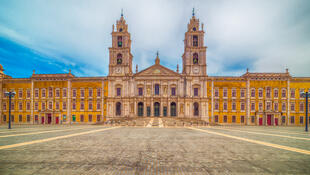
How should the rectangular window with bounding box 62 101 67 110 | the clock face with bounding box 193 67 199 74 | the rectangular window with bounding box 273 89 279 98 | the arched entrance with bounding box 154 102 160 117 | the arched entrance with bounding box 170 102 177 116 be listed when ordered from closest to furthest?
1. the rectangular window with bounding box 273 89 279 98
2. the rectangular window with bounding box 62 101 67 110
3. the arched entrance with bounding box 170 102 177 116
4. the arched entrance with bounding box 154 102 160 117
5. the clock face with bounding box 193 67 199 74

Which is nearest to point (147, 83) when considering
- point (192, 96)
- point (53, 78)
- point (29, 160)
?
point (192, 96)

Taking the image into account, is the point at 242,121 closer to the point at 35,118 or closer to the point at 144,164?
the point at 144,164

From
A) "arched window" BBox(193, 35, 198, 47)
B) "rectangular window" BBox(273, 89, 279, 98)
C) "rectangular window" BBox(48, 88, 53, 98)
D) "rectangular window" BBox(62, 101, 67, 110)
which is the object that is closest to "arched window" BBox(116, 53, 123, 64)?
"rectangular window" BBox(62, 101, 67, 110)

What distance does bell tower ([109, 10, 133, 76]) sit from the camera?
128ft

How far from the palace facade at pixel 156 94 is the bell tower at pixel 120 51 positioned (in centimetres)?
24

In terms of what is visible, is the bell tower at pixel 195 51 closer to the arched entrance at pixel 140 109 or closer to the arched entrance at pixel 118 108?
the arched entrance at pixel 140 109

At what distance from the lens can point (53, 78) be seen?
38.4 meters

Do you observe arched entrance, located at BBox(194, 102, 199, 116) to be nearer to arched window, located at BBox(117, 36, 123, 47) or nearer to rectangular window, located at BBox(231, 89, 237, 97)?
rectangular window, located at BBox(231, 89, 237, 97)

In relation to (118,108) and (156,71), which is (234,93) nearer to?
(156,71)

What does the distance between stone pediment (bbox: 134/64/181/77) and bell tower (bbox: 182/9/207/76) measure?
13.0 feet

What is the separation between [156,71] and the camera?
1529 inches

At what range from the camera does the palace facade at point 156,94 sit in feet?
119

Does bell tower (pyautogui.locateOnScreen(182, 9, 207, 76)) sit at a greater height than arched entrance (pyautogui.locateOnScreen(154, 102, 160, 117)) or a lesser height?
greater

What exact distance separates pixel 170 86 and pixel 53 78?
89.2ft
